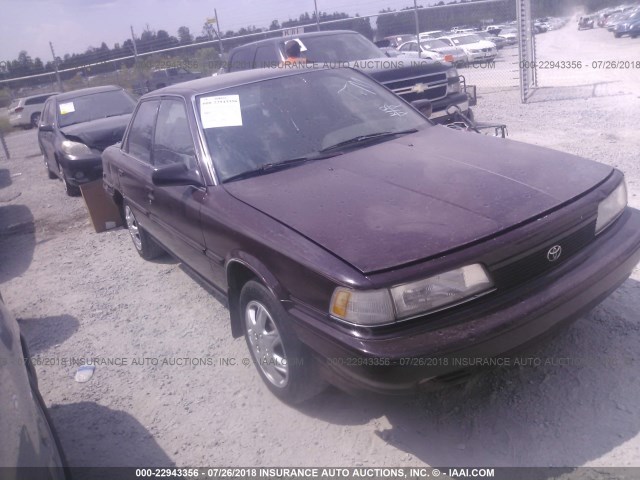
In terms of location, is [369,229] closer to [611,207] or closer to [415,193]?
[415,193]

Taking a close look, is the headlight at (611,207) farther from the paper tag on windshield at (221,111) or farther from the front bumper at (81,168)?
the front bumper at (81,168)

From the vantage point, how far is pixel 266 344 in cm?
307

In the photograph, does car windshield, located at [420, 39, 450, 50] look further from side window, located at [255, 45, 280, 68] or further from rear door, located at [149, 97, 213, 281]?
rear door, located at [149, 97, 213, 281]

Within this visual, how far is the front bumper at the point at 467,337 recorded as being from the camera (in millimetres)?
2256

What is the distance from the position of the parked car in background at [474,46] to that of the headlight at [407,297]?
20.0m

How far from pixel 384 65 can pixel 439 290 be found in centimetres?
637

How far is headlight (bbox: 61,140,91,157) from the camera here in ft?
27.2

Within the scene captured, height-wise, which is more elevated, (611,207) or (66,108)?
(66,108)

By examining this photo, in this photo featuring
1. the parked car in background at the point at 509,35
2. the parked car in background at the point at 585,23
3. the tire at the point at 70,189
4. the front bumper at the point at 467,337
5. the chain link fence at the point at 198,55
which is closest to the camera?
the front bumper at the point at 467,337

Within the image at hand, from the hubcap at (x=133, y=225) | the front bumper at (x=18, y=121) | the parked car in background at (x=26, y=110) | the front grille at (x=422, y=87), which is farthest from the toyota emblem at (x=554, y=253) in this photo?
the front bumper at (x=18, y=121)

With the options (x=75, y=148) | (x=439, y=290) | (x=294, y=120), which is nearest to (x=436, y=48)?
(x=75, y=148)

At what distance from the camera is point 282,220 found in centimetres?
276

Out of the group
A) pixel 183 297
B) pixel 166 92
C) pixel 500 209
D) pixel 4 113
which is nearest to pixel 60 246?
pixel 183 297

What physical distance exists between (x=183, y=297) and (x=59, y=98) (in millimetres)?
6624
